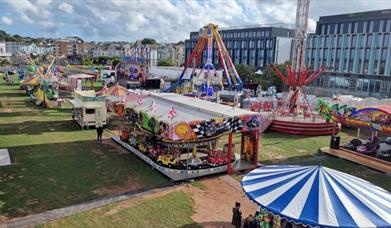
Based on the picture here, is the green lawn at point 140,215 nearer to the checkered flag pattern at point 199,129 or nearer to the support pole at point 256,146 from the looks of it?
the checkered flag pattern at point 199,129

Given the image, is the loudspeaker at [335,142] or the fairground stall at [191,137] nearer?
the fairground stall at [191,137]

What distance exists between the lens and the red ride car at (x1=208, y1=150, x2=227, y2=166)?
16047mm

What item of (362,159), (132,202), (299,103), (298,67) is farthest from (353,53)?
(132,202)

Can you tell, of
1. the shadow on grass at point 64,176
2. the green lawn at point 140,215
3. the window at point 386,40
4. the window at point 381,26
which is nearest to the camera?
the green lawn at point 140,215

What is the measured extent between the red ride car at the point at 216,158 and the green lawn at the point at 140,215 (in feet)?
11.5

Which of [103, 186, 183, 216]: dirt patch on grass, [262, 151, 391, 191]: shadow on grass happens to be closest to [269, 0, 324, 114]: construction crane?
[262, 151, 391, 191]: shadow on grass

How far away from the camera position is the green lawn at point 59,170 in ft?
41.3

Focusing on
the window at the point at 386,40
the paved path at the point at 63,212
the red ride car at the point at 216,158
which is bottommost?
the paved path at the point at 63,212

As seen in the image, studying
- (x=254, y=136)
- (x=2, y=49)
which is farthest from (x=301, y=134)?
(x=2, y=49)

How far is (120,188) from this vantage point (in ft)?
45.3

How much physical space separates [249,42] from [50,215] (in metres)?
75.1

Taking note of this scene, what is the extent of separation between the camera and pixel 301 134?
25.2 meters

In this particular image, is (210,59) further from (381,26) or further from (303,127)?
(381,26)

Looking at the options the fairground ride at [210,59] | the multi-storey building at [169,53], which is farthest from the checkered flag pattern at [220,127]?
the multi-storey building at [169,53]
